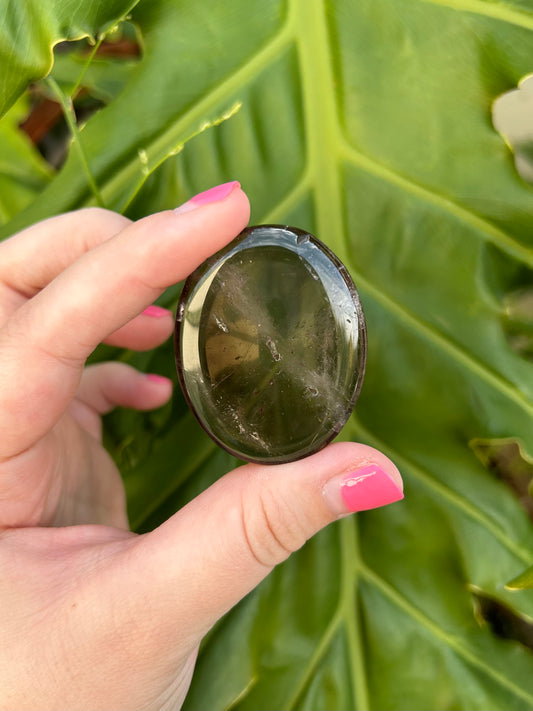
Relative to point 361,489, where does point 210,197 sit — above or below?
above

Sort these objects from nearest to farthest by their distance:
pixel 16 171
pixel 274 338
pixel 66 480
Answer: pixel 274 338 < pixel 66 480 < pixel 16 171

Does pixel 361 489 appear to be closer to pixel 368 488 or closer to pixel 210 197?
pixel 368 488

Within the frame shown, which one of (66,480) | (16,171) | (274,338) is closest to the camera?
(274,338)

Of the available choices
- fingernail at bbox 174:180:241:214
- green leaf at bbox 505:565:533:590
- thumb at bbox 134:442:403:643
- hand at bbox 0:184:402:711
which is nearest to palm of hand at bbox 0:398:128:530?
hand at bbox 0:184:402:711

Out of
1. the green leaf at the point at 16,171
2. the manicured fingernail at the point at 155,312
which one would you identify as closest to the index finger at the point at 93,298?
the manicured fingernail at the point at 155,312

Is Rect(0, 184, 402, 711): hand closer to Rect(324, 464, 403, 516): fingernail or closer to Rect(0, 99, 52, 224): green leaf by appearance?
Rect(324, 464, 403, 516): fingernail

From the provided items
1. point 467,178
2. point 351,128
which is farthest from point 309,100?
point 467,178

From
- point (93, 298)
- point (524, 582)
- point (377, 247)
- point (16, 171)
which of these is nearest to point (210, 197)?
point (93, 298)

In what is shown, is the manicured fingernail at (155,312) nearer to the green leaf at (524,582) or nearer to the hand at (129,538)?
the hand at (129,538)
